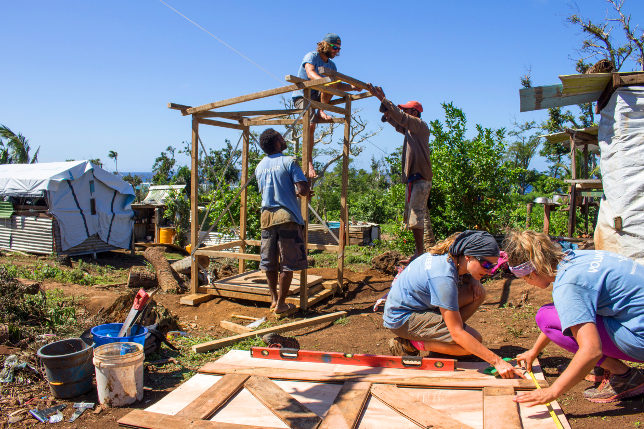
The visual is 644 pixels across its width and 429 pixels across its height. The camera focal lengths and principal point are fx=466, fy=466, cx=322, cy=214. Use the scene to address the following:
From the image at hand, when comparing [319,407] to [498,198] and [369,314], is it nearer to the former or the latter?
[369,314]

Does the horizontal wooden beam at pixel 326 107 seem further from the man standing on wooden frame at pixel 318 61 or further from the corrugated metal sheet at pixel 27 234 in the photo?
the corrugated metal sheet at pixel 27 234

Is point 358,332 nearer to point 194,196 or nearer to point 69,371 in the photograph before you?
point 69,371

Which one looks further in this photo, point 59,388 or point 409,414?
point 59,388

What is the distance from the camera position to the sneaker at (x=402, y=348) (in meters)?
3.80

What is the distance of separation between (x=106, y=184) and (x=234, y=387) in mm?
12663

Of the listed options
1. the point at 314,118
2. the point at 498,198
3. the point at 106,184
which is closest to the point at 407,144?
the point at 314,118

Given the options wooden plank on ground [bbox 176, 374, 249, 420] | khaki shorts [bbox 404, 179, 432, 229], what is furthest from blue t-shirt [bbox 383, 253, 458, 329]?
khaki shorts [bbox 404, 179, 432, 229]

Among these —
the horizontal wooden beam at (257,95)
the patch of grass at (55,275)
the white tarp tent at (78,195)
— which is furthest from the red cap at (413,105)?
the white tarp tent at (78,195)

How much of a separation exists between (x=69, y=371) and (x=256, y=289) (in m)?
2.92

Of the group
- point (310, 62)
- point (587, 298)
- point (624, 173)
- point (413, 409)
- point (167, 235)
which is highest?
point (310, 62)

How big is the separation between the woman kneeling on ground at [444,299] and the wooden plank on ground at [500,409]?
16 cm

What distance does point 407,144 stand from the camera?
598 cm

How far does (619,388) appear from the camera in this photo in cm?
289

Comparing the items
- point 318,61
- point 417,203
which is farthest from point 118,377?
point 318,61
